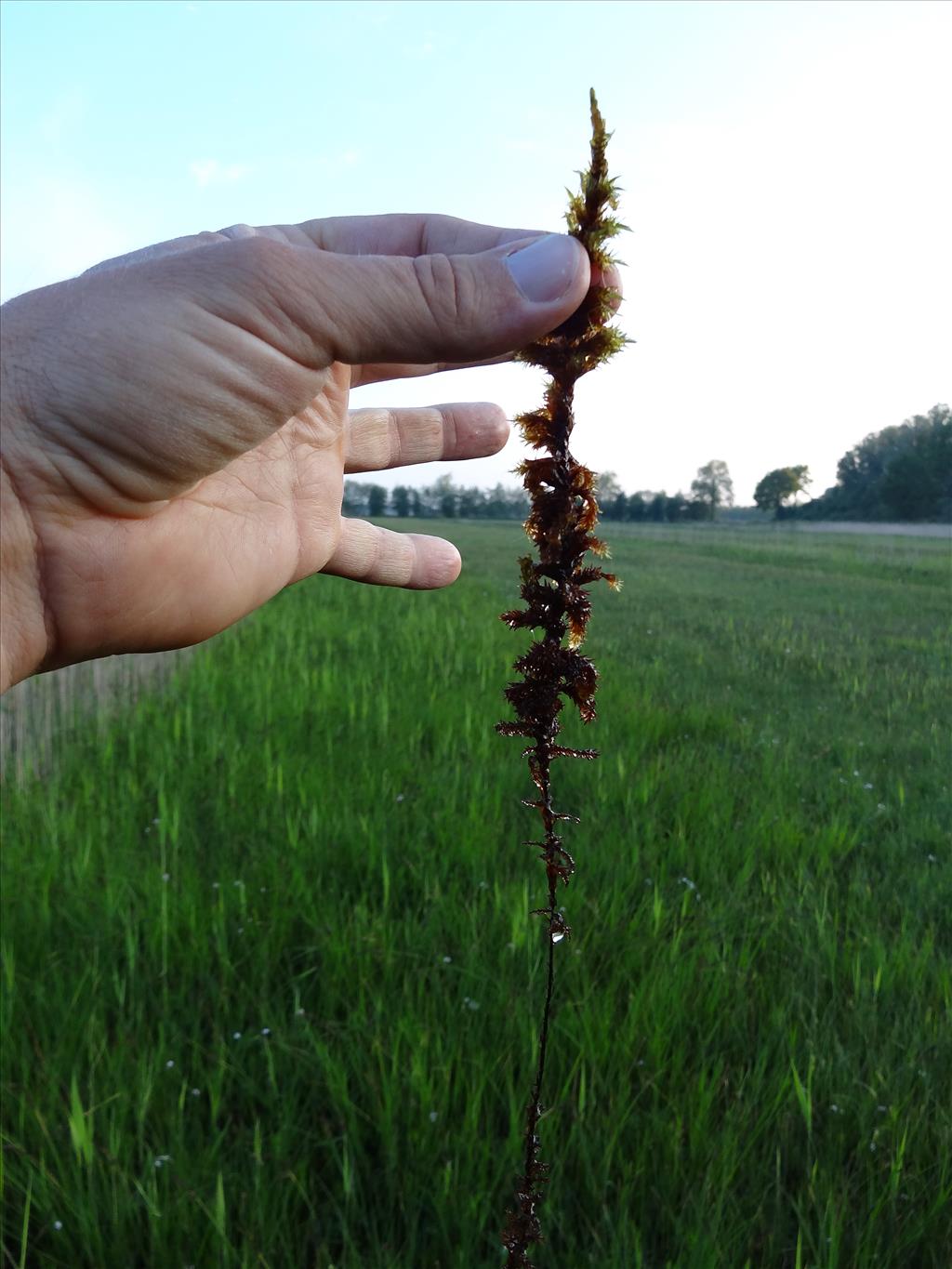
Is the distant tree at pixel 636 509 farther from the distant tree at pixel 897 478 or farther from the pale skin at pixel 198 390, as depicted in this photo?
the pale skin at pixel 198 390

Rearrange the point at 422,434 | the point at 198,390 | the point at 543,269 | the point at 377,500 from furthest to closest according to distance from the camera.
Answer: the point at 377,500
the point at 422,434
the point at 198,390
the point at 543,269

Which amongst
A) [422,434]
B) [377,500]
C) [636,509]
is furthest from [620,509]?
[422,434]

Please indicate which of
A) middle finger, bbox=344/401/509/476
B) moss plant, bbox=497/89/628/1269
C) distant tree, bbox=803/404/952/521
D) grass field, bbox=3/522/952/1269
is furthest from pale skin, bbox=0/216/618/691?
distant tree, bbox=803/404/952/521

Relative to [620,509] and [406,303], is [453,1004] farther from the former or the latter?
[620,509]

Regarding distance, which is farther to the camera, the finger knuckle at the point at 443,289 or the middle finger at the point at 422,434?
the middle finger at the point at 422,434

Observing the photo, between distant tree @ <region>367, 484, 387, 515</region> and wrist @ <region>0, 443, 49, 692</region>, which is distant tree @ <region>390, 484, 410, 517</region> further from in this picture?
wrist @ <region>0, 443, 49, 692</region>

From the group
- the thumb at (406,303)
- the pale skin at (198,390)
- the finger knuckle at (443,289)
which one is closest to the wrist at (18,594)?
the pale skin at (198,390)

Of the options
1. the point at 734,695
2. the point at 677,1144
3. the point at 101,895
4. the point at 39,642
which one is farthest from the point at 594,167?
the point at 734,695
